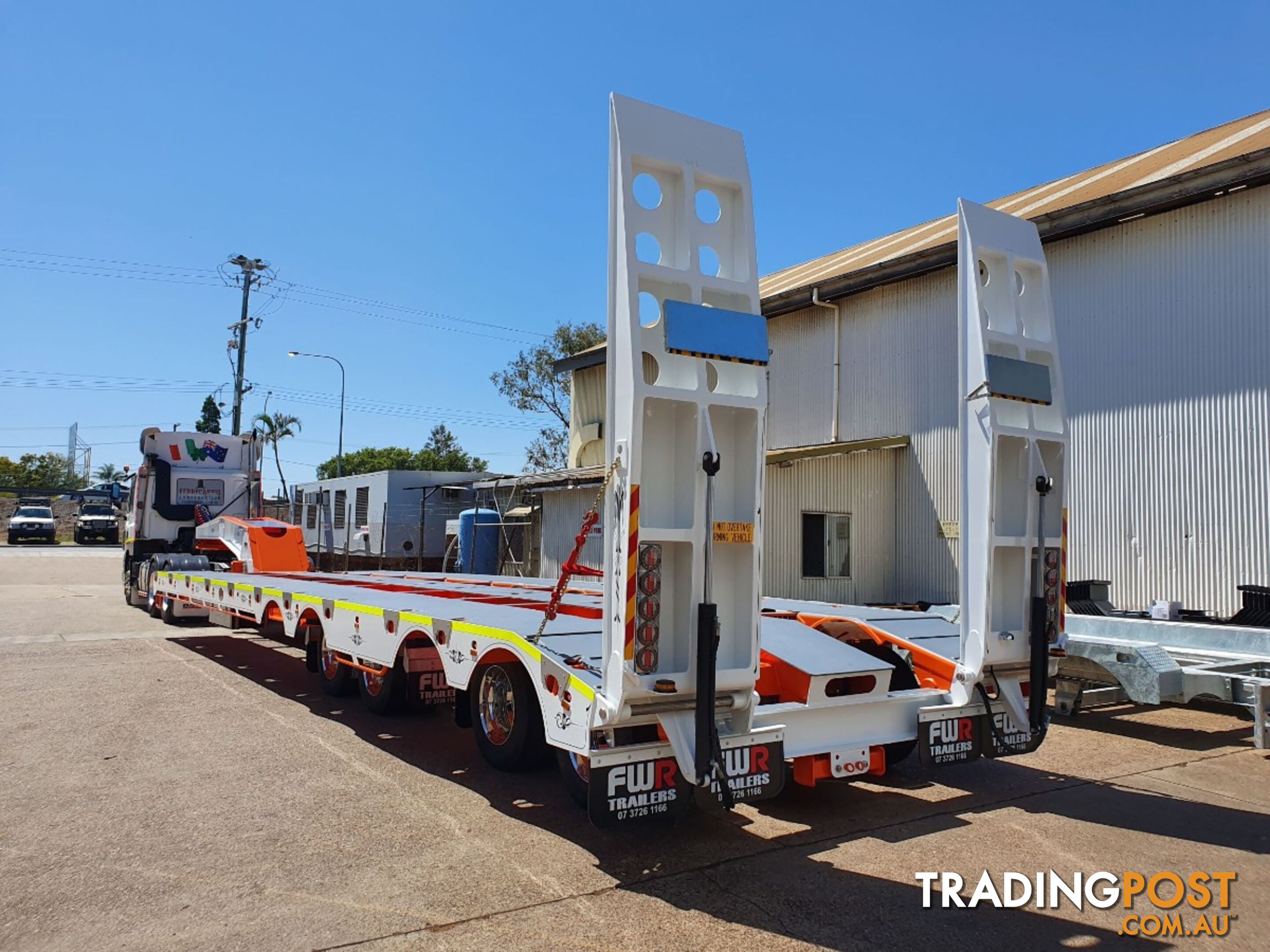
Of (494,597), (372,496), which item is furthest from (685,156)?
(372,496)

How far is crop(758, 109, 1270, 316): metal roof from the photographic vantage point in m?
13.4

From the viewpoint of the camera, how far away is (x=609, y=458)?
4445mm

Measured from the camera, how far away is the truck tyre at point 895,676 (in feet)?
21.2

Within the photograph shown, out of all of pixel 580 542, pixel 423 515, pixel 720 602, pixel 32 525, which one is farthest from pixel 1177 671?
pixel 32 525

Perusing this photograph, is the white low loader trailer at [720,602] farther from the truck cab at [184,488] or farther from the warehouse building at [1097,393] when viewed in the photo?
the truck cab at [184,488]

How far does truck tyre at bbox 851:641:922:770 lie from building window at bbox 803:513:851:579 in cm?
1217

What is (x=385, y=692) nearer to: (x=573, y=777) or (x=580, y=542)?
(x=573, y=777)

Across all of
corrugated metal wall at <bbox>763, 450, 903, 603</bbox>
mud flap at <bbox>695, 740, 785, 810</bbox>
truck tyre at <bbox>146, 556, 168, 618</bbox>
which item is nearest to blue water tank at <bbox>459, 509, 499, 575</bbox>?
truck tyre at <bbox>146, 556, 168, 618</bbox>

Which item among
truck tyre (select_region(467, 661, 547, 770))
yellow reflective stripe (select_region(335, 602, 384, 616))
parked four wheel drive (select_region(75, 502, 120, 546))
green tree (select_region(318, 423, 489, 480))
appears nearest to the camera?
truck tyre (select_region(467, 661, 547, 770))

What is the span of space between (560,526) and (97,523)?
35846 mm

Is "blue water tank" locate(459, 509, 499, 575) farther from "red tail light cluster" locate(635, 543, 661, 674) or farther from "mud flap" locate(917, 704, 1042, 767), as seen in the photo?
"red tail light cluster" locate(635, 543, 661, 674)

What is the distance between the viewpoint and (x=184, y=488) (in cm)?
1739

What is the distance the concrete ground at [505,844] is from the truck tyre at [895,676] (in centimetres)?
20

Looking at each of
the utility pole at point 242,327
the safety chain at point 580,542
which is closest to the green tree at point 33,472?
the utility pole at point 242,327
